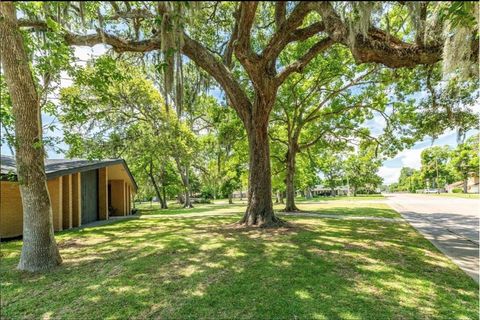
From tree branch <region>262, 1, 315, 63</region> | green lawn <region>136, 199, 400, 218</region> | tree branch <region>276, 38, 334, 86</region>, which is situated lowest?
green lawn <region>136, 199, 400, 218</region>

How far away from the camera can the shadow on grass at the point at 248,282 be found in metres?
3.38

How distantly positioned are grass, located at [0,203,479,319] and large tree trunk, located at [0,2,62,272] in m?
0.46

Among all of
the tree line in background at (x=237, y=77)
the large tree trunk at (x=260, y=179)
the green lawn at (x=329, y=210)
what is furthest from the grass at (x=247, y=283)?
the green lawn at (x=329, y=210)

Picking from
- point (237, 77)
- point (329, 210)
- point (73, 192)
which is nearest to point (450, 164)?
point (329, 210)

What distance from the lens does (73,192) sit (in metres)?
12.2

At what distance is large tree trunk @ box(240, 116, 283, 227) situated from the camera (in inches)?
367

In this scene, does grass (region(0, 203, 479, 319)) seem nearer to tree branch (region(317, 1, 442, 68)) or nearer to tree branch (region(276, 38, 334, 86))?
tree branch (region(317, 1, 442, 68))

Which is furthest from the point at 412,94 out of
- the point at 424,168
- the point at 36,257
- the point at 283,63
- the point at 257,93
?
the point at 424,168

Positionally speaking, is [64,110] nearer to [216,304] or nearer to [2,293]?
[2,293]

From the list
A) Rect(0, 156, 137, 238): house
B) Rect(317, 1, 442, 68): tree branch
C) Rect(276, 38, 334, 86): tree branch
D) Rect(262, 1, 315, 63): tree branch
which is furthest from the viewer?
Rect(0, 156, 137, 238): house

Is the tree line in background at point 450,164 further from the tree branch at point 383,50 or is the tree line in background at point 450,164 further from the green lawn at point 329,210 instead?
the tree branch at point 383,50

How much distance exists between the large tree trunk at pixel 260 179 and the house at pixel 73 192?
5.88 m

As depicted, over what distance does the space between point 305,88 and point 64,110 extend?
10770mm

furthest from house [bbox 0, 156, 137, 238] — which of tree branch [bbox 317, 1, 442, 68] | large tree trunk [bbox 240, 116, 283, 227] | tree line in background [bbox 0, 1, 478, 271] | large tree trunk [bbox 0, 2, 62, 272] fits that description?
tree branch [bbox 317, 1, 442, 68]
